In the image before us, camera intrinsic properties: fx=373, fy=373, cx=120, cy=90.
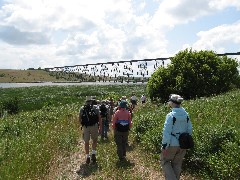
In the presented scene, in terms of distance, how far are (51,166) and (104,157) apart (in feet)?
6.54

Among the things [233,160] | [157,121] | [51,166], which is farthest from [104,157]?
[233,160]

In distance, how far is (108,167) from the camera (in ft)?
41.8

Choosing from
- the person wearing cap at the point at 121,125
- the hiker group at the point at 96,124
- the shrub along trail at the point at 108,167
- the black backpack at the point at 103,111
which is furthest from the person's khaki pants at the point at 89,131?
the black backpack at the point at 103,111

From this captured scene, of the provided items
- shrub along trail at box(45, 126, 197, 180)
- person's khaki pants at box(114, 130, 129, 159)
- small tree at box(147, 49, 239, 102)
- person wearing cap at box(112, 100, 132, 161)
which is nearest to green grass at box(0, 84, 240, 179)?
shrub along trail at box(45, 126, 197, 180)

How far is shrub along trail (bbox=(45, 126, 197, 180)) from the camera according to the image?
38.8ft

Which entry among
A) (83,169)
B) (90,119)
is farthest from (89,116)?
(83,169)

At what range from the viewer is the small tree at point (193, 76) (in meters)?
34.5

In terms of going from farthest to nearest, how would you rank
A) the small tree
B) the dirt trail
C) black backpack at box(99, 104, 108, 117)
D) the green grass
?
the small tree < black backpack at box(99, 104, 108, 117) < the dirt trail < the green grass

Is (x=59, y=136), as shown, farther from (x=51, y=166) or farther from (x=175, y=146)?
(x=175, y=146)

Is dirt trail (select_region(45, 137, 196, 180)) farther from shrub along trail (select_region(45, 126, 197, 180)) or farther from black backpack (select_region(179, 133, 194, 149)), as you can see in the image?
black backpack (select_region(179, 133, 194, 149))

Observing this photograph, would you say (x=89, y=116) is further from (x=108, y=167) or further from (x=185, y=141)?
(x=185, y=141)

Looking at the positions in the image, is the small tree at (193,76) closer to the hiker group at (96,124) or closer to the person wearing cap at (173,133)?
the hiker group at (96,124)

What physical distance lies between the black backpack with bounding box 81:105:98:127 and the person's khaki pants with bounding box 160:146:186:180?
4585 millimetres

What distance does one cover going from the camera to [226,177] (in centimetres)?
977
